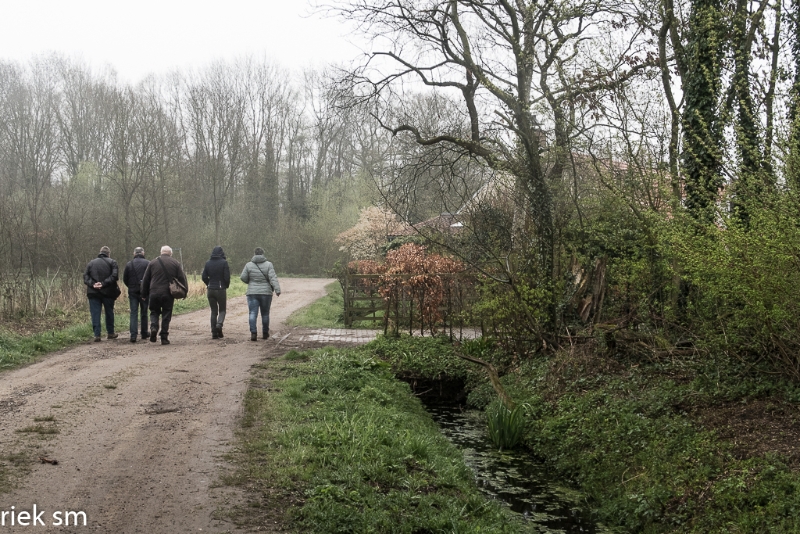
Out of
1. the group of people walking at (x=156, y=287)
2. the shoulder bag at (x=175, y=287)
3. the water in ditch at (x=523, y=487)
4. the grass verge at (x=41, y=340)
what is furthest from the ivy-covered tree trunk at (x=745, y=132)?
the grass verge at (x=41, y=340)

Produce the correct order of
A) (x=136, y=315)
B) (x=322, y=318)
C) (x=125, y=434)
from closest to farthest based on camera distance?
(x=125, y=434)
(x=136, y=315)
(x=322, y=318)

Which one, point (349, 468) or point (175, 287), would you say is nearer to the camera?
point (349, 468)

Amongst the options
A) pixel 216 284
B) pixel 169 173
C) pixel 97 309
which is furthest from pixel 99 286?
pixel 169 173

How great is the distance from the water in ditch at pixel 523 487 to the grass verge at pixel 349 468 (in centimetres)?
40

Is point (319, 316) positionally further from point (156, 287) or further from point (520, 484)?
point (520, 484)

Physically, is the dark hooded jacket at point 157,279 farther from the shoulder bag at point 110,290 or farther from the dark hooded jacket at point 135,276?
the shoulder bag at point 110,290

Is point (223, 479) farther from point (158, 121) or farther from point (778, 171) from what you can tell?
point (158, 121)

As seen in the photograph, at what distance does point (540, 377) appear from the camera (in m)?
11.6

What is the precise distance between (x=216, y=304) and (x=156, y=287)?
4.75 ft

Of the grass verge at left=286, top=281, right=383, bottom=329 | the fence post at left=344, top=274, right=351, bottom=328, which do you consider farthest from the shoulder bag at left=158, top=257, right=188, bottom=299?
the fence post at left=344, top=274, right=351, bottom=328

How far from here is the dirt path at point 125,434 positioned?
5.04 metres

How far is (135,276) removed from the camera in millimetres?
14336

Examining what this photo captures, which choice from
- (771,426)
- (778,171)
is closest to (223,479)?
(771,426)

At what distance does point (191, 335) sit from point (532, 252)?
7.62 metres
